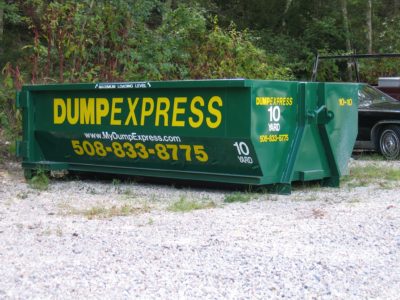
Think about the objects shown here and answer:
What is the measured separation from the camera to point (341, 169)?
10.5m

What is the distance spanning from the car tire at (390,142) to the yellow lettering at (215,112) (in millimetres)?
5993

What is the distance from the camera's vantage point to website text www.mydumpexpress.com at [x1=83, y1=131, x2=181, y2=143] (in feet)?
32.8

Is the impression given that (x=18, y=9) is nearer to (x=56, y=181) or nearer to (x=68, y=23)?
(x=68, y=23)

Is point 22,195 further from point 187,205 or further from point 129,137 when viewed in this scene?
point 187,205

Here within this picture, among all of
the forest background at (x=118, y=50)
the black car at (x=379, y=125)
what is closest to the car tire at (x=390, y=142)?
the black car at (x=379, y=125)

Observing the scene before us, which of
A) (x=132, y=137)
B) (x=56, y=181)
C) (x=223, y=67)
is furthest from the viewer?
(x=223, y=67)

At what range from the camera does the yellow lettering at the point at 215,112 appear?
370 inches

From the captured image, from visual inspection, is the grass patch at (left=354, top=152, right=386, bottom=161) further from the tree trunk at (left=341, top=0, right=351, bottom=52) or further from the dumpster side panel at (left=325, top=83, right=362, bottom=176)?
the tree trunk at (left=341, top=0, right=351, bottom=52)

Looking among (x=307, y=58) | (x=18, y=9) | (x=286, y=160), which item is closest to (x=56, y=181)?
(x=286, y=160)

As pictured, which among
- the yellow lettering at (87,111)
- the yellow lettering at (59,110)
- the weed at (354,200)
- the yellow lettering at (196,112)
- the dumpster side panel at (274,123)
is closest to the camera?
the weed at (354,200)

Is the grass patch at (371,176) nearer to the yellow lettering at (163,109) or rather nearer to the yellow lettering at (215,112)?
the yellow lettering at (215,112)

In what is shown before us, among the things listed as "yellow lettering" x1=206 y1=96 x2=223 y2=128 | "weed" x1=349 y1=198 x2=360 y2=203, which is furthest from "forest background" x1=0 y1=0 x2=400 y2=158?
"weed" x1=349 y1=198 x2=360 y2=203

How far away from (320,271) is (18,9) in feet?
60.2

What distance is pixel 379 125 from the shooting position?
14.5 metres
